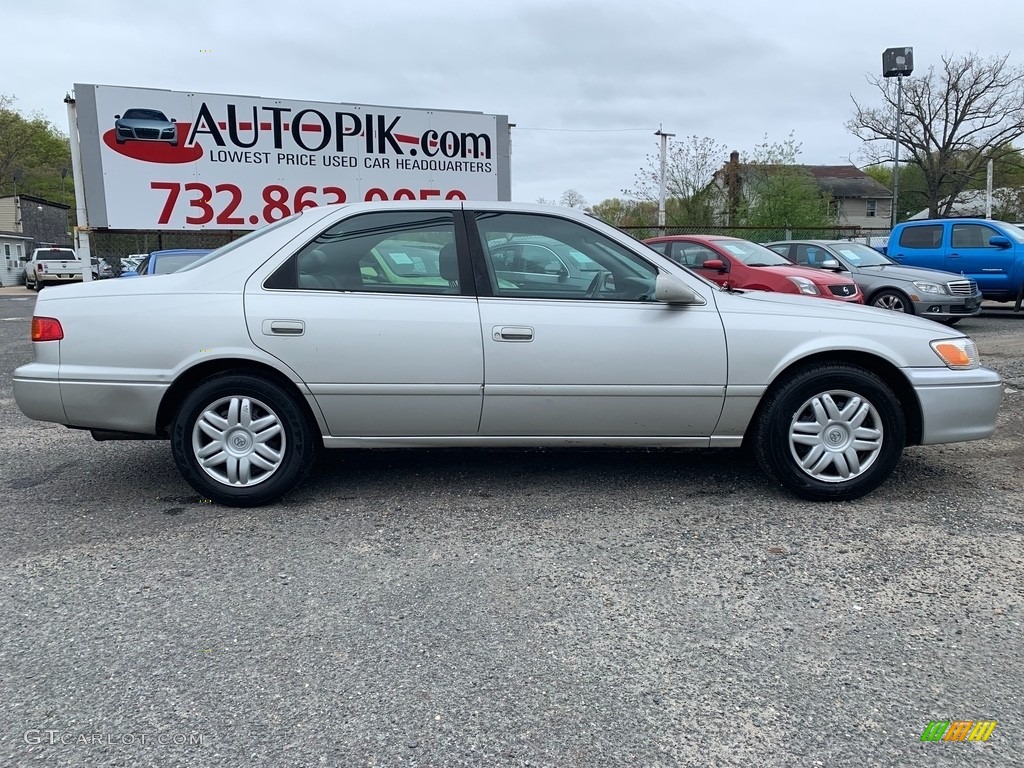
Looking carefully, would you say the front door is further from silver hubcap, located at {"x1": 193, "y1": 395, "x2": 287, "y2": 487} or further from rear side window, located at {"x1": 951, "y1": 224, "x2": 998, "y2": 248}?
rear side window, located at {"x1": 951, "y1": 224, "x2": 998, "y2": 248}

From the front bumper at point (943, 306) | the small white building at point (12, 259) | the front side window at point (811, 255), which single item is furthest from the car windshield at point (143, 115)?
the small white building at point (12, 259)

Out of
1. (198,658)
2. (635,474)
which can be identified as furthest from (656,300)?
(198,658)

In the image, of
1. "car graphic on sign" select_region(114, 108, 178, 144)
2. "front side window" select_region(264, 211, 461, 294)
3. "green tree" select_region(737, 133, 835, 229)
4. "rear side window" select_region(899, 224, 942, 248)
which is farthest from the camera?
"green tree" select_region(737, 133, 835, 229)

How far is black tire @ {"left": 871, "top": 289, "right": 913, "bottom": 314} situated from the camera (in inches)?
427

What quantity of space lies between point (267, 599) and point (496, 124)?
975 cm

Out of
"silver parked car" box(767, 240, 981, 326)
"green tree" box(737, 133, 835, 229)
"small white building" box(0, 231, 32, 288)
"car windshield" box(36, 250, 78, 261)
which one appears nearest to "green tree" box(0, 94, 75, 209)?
"small white building" box(0, 231, 32, 288)

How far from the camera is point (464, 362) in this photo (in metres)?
3.87

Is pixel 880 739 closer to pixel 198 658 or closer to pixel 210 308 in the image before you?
pixel 198 658

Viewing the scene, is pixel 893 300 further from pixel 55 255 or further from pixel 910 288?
pixel 55 255

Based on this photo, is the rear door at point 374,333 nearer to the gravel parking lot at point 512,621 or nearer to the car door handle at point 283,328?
the car door handle at point 283,328

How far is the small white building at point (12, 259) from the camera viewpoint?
123 ft

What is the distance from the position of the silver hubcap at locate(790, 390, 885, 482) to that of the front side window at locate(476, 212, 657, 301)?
1027 mm

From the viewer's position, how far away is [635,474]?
4.59 metres

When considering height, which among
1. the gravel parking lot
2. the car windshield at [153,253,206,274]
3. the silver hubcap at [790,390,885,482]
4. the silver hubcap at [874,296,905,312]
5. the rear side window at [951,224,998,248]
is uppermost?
the rear side window at [951,224,998,248]
